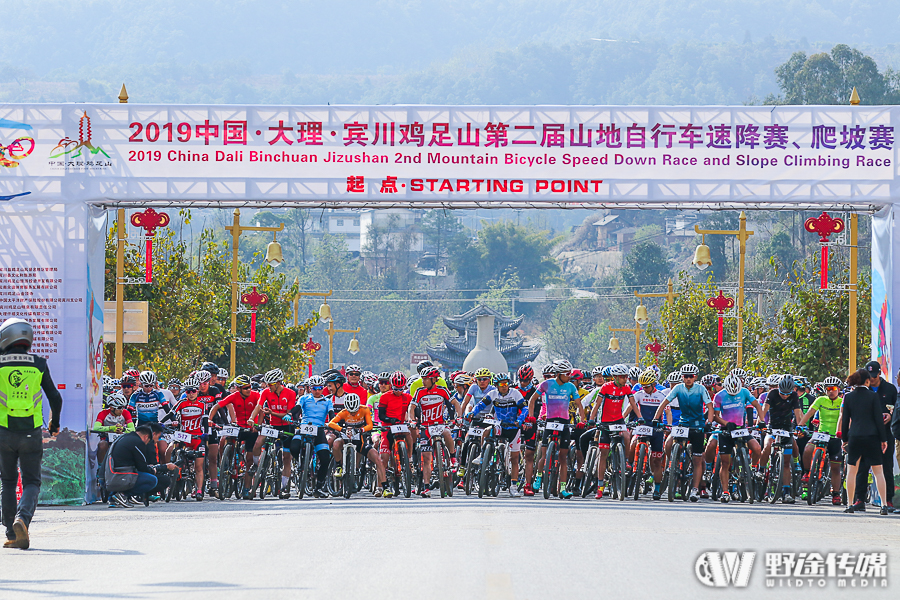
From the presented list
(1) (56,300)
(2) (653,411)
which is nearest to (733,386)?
(2) (653,411)

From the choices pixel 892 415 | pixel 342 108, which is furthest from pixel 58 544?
pixel 892 415

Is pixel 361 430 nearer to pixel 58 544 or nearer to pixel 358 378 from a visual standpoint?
pixel 358 378

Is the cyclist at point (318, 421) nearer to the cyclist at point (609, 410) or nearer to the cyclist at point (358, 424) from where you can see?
the cyclist at point (358, 424)

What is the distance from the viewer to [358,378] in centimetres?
1802

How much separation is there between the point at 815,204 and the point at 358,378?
22.0 feet

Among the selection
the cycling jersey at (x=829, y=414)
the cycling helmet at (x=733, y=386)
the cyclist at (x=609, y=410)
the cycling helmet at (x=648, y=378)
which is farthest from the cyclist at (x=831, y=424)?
the cyclist at (x=609, y=410)

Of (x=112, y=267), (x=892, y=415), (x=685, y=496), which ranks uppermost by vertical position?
(x=112, y=267)

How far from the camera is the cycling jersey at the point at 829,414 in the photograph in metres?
17.6

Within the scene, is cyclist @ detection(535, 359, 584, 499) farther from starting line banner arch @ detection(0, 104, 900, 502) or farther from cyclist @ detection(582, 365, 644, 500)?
starting line banner arch @ detection(0, 104, 900, 502)

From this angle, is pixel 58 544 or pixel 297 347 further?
pixel 297 347

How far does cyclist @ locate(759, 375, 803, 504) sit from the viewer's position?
690 inches

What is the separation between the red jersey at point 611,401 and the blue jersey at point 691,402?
0.67 m

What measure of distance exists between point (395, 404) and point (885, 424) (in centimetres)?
646

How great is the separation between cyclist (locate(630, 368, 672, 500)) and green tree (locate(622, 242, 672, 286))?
323 ft
